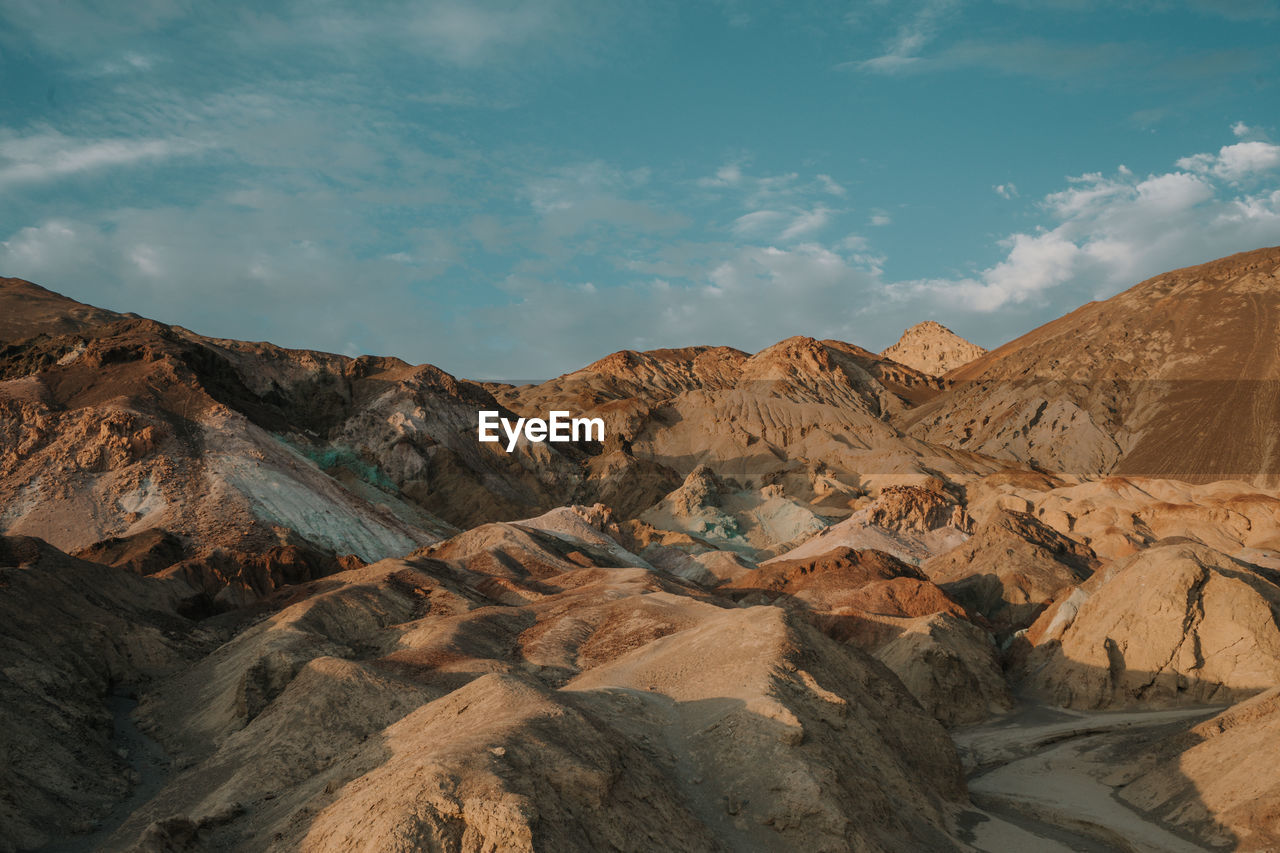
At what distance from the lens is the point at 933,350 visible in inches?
7042

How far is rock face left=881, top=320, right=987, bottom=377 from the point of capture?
17400 cm

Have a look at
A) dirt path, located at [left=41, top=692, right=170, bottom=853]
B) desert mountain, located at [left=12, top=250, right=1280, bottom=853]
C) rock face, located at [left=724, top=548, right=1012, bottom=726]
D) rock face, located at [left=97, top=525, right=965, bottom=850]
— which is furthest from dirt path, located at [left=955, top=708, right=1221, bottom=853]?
dirt path, located at [left=41, top=692, right=170, bottom=853]

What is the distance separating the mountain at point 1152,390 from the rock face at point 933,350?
51.8 metres

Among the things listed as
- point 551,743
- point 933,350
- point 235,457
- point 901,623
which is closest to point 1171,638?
point 901,623

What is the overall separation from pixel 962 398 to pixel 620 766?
361 feet

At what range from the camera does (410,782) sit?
1287cm

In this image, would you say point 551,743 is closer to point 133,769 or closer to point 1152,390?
point 133,769

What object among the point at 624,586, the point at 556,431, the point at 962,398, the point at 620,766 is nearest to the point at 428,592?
the point at 624,586

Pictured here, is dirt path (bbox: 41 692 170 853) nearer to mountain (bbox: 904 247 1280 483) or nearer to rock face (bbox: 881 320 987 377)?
mountain (bbox: 904 247 1280 483)

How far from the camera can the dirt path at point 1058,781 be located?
20.5 m

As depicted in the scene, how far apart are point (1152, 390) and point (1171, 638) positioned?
2970 inches

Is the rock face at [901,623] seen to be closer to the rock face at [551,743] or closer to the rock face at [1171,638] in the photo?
the rock face at [1171,638]

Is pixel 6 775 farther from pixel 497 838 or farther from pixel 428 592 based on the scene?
pixel 428 592

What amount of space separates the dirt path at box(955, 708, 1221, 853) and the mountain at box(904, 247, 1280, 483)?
61.0m
